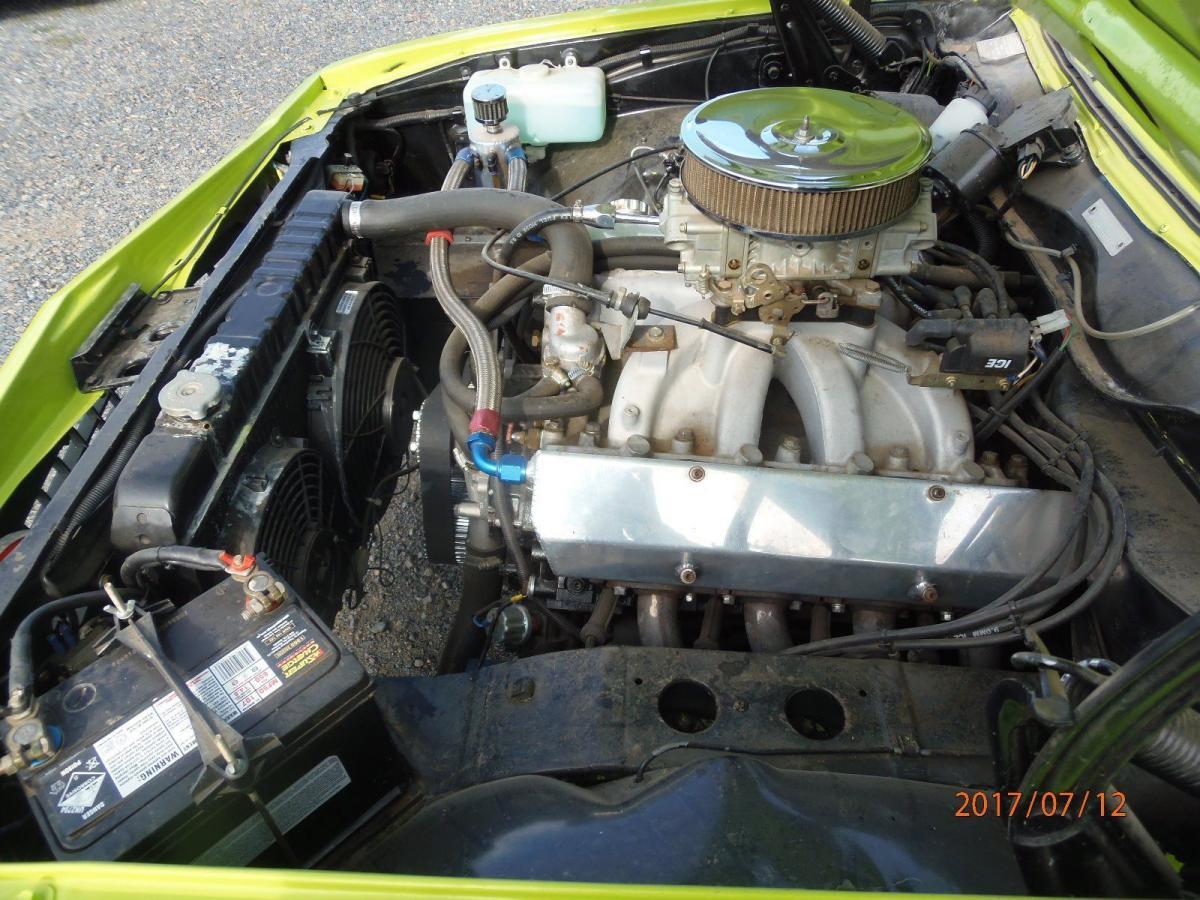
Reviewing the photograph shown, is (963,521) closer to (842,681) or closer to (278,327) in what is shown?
(842,681)

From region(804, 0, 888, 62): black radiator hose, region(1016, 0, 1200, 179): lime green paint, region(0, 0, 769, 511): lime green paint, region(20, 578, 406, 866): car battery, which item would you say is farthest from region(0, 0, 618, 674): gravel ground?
region(1016, 0, 1200, 179): lime green paint

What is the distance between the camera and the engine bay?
916mm

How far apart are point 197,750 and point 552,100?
167 centimetres

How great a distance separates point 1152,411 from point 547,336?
3.22 feet

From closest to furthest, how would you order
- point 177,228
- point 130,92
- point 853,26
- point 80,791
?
point 80,791, point 177,228, point 853,26, point 130,92

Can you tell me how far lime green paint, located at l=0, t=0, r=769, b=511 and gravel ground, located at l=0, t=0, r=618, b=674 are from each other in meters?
0.92

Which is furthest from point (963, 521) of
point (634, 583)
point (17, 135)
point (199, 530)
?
point (17, 135)

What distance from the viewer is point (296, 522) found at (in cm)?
141

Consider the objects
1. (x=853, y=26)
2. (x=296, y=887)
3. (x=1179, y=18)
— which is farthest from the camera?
(x=853, y=26)

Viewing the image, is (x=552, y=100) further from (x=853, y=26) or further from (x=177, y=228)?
(x=177, y=228)

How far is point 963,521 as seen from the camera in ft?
4.09

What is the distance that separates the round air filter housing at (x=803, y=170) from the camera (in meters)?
1.21

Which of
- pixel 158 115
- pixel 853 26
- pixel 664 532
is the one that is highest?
pixel 853 26
